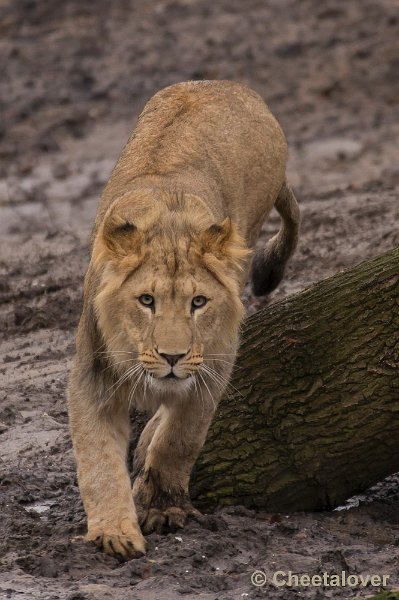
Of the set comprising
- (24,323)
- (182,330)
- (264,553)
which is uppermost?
(182,330)

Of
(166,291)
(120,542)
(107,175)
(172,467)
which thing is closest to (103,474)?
(120,542)

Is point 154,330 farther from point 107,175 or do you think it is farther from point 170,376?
point 107,175

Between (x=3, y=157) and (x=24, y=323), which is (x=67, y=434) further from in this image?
(x=3, y=157)

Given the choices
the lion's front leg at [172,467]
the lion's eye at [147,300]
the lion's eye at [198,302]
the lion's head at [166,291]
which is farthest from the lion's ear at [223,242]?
the lion's front leg at [172,467]

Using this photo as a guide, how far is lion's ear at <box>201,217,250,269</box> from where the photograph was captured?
565 centimetres

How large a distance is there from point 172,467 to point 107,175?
7.26 m

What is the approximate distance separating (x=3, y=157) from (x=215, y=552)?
27.7 feet

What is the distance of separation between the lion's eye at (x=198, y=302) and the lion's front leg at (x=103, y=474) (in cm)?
69

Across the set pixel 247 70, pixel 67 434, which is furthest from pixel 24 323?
pixel 247 70

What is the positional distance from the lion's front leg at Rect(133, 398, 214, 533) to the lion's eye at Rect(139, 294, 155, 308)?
0.64m

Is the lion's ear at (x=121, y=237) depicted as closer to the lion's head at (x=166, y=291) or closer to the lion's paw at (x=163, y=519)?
the lion's head at (x=166, y=291)

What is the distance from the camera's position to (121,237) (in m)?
5.58

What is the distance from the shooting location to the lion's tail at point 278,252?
7914 mm

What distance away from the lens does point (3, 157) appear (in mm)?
13602
